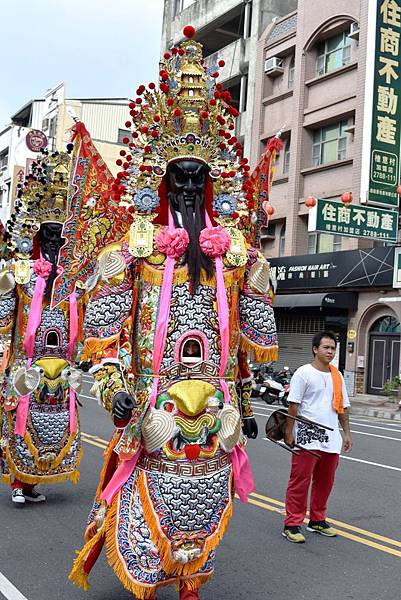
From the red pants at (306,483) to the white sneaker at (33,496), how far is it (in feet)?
7.47

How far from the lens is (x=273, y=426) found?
609 cm

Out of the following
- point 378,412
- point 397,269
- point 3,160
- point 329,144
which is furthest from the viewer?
point 3,160

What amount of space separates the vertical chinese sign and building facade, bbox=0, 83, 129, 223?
2531cm

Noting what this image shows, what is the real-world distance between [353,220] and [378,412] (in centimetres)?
478

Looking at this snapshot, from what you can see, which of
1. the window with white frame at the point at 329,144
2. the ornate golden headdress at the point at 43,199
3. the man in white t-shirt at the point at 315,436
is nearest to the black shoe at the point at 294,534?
the man in white t-shirt at the point at 315,436

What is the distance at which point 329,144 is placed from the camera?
2480 centimetres

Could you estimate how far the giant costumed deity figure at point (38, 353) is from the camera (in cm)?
662

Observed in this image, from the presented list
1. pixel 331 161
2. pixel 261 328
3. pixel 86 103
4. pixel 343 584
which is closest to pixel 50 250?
pixel 261 328

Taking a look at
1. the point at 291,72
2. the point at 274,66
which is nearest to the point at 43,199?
the point at 291,72

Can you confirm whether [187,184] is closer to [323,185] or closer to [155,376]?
[155,376]

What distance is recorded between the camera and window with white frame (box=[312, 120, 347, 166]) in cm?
2419

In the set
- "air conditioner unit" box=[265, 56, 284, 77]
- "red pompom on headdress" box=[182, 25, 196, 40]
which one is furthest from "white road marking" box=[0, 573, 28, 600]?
"air conditioner unit" box=[265, 56, 284, 77]

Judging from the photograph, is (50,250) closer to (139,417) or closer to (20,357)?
(20,357)

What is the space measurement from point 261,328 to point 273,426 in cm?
218
